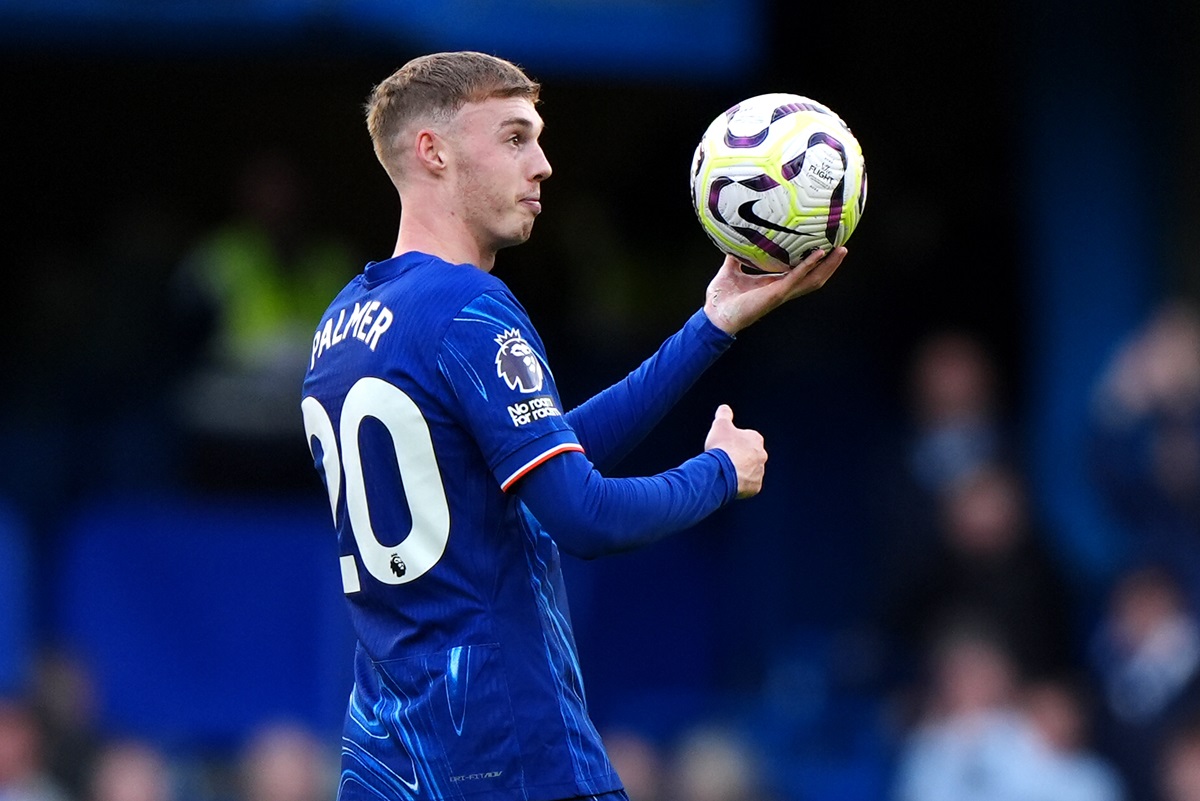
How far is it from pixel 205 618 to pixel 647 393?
229 inches

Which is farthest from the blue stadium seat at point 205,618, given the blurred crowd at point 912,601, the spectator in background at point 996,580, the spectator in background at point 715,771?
the spectator in background at point 996,580

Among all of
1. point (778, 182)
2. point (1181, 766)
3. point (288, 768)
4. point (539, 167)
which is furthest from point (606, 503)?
point (288, 768)

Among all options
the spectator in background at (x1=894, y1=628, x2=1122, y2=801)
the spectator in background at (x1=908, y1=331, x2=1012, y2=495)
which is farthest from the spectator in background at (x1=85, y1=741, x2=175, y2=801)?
the spectator in background at (x1=908, y1=331, x2=1012, y2=495)

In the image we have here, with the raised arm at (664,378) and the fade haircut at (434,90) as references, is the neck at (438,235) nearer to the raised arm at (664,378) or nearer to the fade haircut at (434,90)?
the fade haircut at (434,90)

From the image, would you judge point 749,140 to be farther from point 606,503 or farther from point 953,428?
point 953,428

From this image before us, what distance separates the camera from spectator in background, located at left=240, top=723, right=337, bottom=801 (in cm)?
836

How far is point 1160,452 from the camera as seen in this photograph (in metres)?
8.36

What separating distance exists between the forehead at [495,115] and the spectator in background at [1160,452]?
5.38 m

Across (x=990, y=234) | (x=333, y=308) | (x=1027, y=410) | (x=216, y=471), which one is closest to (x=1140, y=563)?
(x=1027, y=410)

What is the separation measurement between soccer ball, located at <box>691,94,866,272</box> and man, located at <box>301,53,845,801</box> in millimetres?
463

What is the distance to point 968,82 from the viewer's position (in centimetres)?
1147

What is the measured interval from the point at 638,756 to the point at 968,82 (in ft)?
15.9

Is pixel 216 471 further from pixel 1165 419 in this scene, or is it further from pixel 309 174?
pixel 1165 419

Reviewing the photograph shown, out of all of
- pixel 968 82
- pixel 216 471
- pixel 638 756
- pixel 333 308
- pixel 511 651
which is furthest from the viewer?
pixel 968 82
